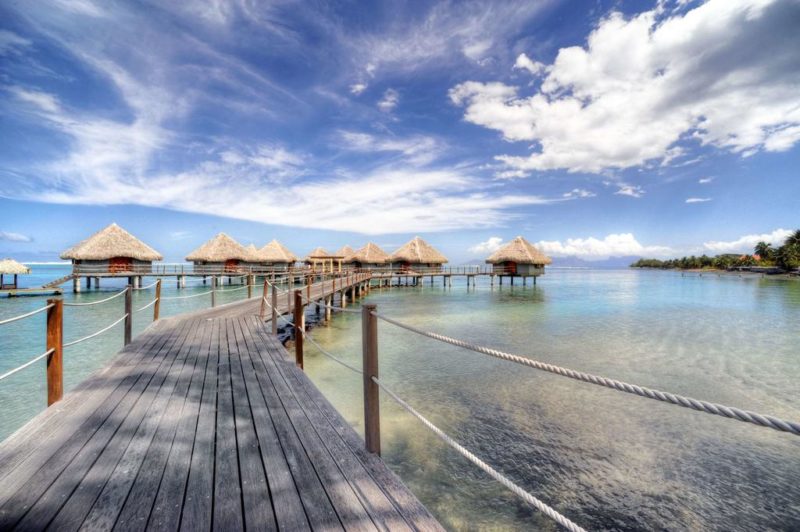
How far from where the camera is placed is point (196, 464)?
231 centimetres

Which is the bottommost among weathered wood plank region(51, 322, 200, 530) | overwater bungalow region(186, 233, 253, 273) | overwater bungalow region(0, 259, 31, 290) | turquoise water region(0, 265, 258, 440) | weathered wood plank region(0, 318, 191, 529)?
turquoise water region(0, 265, 258, 440)

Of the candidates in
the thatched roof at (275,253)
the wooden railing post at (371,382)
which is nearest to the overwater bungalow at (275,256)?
the thatched roof at (275,253)

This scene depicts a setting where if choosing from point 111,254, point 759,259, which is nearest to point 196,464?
point 111,254

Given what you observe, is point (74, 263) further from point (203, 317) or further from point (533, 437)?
point (533, 437)

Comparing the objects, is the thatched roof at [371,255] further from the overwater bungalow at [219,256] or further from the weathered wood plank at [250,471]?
the weathered wood plank at [250,471]

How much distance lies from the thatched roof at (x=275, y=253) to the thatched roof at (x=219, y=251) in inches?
134

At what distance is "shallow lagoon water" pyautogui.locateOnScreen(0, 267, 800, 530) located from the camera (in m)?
3.98

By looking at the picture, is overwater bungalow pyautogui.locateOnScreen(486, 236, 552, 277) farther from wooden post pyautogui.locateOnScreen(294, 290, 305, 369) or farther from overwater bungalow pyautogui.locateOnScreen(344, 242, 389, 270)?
wooden post pyautogui.locateOnScreen(294, 290, 305, 369)

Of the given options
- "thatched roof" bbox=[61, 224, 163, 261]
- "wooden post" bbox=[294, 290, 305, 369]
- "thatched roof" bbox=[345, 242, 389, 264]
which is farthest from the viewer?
"thatched roof" bbox=[345, 242, 389, 264]

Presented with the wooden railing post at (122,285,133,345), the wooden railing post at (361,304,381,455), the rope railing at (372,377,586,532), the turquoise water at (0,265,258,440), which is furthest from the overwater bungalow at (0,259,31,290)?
the rope railing at (372,377,586,532)

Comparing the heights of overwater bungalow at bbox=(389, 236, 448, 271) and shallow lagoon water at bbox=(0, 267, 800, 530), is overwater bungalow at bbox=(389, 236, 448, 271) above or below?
above

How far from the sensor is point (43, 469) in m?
2.18

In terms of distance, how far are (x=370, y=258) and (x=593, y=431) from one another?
3883 centimetres

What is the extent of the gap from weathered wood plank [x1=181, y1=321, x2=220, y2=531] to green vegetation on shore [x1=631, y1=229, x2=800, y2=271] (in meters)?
88.5
